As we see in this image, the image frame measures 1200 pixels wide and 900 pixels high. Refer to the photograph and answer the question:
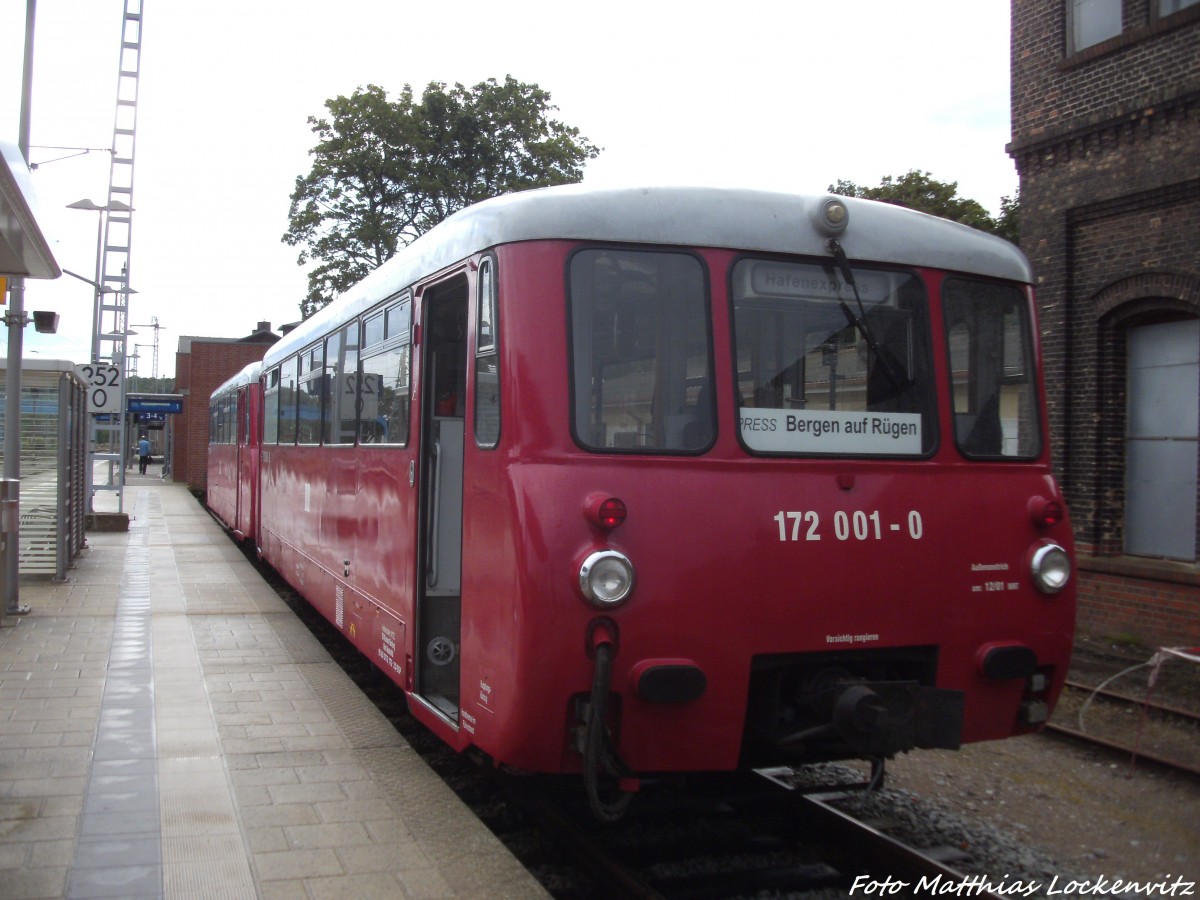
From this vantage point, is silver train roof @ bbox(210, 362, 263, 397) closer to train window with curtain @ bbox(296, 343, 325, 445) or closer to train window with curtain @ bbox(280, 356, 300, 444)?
train window with curtain @ bbox(280, 356, 300, 444)

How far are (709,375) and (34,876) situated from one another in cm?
322

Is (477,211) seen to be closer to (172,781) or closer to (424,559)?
(424,559)

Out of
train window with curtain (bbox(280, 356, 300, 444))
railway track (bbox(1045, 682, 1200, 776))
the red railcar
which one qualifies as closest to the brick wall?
the red railcar

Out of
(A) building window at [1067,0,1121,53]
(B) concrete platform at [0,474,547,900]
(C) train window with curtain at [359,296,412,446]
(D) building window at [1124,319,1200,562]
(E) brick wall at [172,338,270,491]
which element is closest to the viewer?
(B) concrete platform at [0,474,547,900]

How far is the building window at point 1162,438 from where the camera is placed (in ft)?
38.6

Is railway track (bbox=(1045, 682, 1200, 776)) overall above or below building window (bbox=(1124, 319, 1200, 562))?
below

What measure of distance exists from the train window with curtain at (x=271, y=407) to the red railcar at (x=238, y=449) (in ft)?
2.19

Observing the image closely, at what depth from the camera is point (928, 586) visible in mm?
5000

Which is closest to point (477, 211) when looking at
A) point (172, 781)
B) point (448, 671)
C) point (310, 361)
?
point (448, 671)

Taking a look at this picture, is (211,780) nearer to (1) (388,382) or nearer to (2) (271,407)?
(1) (388,382)

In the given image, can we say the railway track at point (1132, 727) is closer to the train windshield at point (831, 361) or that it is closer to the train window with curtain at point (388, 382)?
the train windshield at point (831, 361)

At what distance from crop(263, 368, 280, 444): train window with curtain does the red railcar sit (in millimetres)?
668

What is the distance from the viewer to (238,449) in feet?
58.5

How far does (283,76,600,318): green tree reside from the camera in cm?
3438
